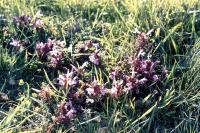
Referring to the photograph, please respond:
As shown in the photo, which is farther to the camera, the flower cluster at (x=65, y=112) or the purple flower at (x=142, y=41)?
the purple flower at (x=142, y=41)

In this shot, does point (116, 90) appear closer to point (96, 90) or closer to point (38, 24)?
point (96, 90)

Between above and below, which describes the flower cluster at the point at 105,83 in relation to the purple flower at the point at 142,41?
below

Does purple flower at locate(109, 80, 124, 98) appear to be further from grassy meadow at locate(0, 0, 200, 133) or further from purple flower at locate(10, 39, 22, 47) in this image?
purple flower at locate(10, 39, 22, 47)

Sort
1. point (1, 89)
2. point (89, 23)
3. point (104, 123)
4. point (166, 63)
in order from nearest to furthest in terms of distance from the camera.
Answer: point (104, 123) → point (1, 89) → point (166, 63) → point (89, 23)

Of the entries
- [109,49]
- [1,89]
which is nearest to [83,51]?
[109,49]

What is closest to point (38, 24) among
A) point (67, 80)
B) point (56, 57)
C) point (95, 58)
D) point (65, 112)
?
point (56, 57)

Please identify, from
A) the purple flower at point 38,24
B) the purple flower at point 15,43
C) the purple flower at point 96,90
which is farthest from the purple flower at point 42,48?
the purple flower at point 96,90

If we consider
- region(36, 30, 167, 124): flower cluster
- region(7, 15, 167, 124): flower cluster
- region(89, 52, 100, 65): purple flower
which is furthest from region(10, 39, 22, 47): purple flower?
region(89, 52, 100, 65): purple flower

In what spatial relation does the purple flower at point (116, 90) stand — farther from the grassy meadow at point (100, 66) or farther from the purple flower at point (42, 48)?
the purple flower at point (42, 48)

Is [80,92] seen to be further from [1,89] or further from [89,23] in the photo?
[89,23]
